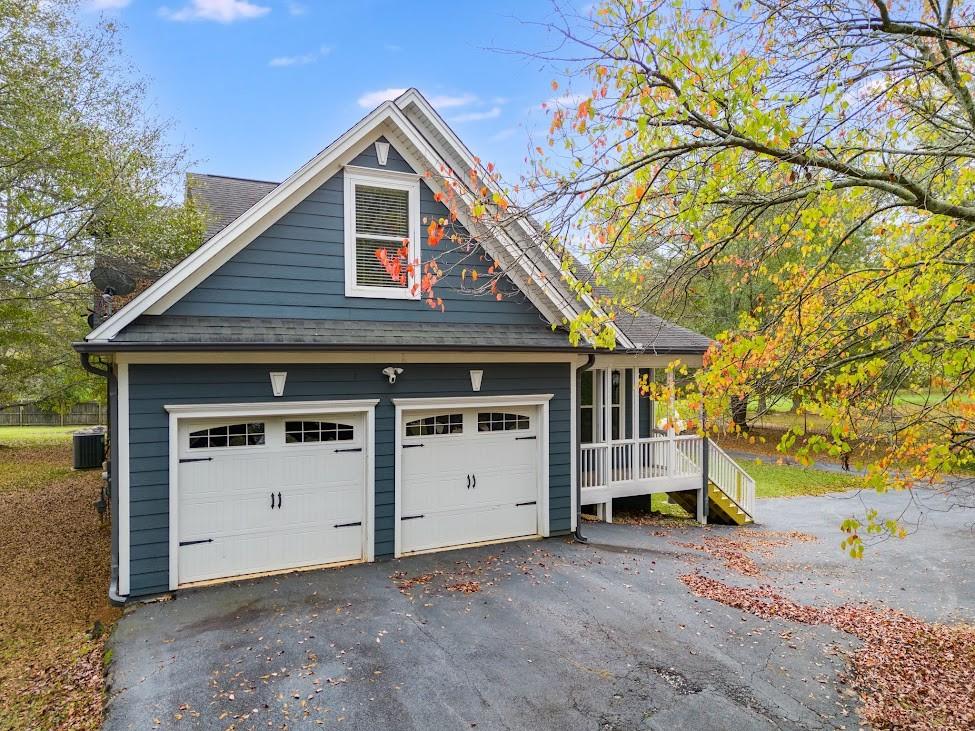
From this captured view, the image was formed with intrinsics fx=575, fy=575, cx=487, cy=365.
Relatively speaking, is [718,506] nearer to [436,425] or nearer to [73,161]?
[436,425]

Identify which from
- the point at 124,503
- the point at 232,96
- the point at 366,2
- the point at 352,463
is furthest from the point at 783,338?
the point at 232,96

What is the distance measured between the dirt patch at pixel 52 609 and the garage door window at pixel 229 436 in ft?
6.41

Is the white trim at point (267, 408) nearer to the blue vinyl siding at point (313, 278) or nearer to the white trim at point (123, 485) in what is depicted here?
the white trim at point (123, 485)

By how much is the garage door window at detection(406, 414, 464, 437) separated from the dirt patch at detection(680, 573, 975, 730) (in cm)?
359

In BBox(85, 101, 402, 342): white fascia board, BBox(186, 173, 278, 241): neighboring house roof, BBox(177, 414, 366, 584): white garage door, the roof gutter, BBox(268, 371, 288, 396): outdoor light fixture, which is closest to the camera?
the roof gutter

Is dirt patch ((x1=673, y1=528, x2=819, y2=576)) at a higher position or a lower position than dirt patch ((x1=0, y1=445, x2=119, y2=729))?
lower

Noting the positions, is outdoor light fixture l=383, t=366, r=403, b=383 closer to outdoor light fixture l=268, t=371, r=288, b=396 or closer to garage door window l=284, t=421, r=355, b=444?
garage door window l=284, t=421, r=355, b=444

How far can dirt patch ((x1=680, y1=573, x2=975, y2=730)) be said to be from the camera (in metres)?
4.57

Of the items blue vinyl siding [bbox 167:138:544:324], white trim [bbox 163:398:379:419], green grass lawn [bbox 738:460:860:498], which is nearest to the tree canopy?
blue vinyl siding [bbox 167:138:544:324]

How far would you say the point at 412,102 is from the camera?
794cm

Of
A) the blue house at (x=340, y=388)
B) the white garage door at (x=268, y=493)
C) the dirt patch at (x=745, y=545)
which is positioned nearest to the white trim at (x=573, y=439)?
the blue house at (x=340, y=388)

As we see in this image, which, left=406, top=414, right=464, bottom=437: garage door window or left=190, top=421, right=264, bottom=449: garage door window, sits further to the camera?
left=406, top=414, right=464, bottom=437: garage door window

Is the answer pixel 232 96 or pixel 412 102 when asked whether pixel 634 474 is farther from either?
pixel 232 96

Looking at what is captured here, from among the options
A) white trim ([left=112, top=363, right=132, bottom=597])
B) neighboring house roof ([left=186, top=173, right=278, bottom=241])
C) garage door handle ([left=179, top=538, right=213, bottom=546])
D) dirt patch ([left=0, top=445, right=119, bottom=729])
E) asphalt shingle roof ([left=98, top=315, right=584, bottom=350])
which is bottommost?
dirt patch ([left=0, top=445, right=119, bottom=729])
